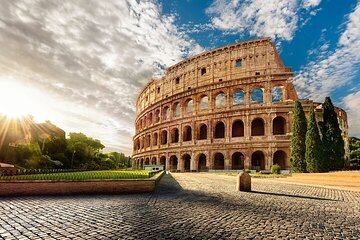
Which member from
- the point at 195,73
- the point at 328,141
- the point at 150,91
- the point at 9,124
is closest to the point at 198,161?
the point at 195,73

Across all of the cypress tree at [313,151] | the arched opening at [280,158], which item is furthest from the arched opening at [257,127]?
the cypress tree at [313,151]

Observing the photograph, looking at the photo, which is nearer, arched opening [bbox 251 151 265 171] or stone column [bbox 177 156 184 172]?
arched opening [bbox 251 151 265 171]

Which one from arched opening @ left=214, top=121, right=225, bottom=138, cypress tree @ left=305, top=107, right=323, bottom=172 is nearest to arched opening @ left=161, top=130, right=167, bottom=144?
arched opening @ left=214, top=121, right=225, bottom=138

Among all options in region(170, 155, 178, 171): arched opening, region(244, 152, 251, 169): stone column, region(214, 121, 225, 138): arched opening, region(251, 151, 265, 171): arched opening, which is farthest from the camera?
region(170, 155, 178, 171): arched opening

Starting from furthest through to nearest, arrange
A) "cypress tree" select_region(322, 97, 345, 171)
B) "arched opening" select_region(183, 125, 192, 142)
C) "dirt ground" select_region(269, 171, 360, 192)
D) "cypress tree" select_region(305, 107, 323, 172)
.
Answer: "arched opening" select_region(183, 125, 192, 142) < "cypress tree" select_region(322, 97, 345, 171) < "cypress tree" select_region(305, 107, 323, 172) < "dirt ground" select_region(269, 171, 360, 192)

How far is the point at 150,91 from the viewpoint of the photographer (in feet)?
162

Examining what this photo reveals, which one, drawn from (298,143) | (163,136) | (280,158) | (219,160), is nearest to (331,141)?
(298,143)

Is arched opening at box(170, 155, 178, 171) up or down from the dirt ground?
up

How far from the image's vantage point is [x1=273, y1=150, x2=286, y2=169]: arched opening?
99.9 ft

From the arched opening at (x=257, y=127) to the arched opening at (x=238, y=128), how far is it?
155 centimetres

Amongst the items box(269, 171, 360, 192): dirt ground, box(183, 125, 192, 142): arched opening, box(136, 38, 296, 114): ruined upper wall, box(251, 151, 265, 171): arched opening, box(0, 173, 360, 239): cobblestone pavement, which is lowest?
box(0, 173, 360, 239): cobblestone pavement

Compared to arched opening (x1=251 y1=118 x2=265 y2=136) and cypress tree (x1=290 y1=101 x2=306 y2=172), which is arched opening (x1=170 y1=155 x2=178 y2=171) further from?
cypress tree (x1=290 y1=101 x2=306 y2=172)

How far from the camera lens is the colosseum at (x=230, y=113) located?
30.8m

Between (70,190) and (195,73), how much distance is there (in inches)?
1226
